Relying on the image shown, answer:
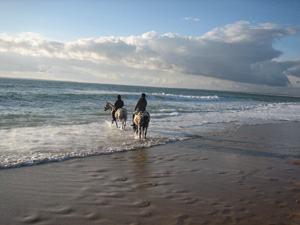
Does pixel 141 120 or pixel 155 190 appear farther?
pixel 141 120

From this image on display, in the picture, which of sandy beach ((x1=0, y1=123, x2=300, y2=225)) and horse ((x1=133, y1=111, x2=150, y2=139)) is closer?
sandy beach ((x1=0, y1=123, x2=300, y2=225))

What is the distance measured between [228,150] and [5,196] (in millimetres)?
7154

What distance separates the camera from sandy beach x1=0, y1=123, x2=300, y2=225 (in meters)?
Answer: 3.56

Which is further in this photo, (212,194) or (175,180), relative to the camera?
(175,180)

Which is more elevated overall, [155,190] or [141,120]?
[141,120]

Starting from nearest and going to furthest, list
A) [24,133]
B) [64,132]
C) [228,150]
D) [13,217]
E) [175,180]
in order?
[13,217] < [175,180] < [228,150] < [24,133] < [64,132]

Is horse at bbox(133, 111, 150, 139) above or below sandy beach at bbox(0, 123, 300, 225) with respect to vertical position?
above

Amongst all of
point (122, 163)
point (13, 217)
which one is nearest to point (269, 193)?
point (122, 163)

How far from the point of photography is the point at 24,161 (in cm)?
607

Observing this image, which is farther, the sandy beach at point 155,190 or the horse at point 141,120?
the horse at point 141,120

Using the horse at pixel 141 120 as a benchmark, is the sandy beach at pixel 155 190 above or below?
below

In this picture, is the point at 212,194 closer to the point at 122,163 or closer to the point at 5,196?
the point at 122,163

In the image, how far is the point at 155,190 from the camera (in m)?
4.57

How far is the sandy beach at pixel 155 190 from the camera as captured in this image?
356 centimetres
